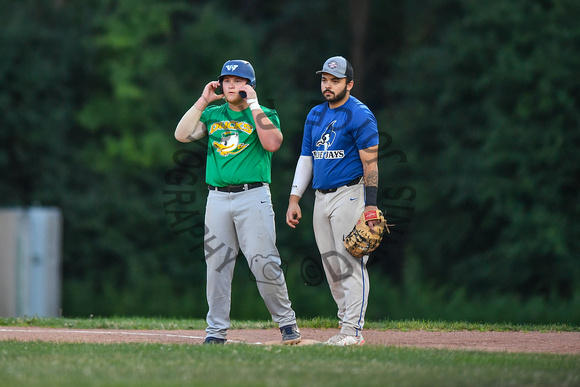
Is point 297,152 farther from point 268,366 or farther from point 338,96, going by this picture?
point 268,366

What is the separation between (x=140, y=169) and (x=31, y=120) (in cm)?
385

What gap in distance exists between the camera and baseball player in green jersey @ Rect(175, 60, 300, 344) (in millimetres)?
8000

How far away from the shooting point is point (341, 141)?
8219 mm

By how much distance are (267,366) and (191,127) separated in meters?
2.47

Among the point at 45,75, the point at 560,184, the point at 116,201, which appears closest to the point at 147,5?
the point at 45,75

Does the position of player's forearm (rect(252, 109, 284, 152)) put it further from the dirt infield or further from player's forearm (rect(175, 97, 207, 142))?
the dirt infield

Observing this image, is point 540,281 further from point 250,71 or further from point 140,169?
point 250,71

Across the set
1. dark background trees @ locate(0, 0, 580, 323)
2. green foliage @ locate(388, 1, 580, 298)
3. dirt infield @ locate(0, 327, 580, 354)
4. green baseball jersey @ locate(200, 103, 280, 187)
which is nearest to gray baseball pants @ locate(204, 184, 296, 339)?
green baseball jersey @ locate(200, 103, 280, 187)

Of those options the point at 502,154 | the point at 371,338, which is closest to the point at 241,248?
the point at 371,338

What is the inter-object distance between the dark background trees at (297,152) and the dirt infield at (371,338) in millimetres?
12447

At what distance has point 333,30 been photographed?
3569cm

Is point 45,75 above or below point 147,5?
below

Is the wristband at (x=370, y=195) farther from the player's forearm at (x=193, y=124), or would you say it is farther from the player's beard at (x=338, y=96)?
the player's forearm at (x=193, y=124)

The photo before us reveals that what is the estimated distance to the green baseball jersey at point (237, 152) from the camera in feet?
26.5
